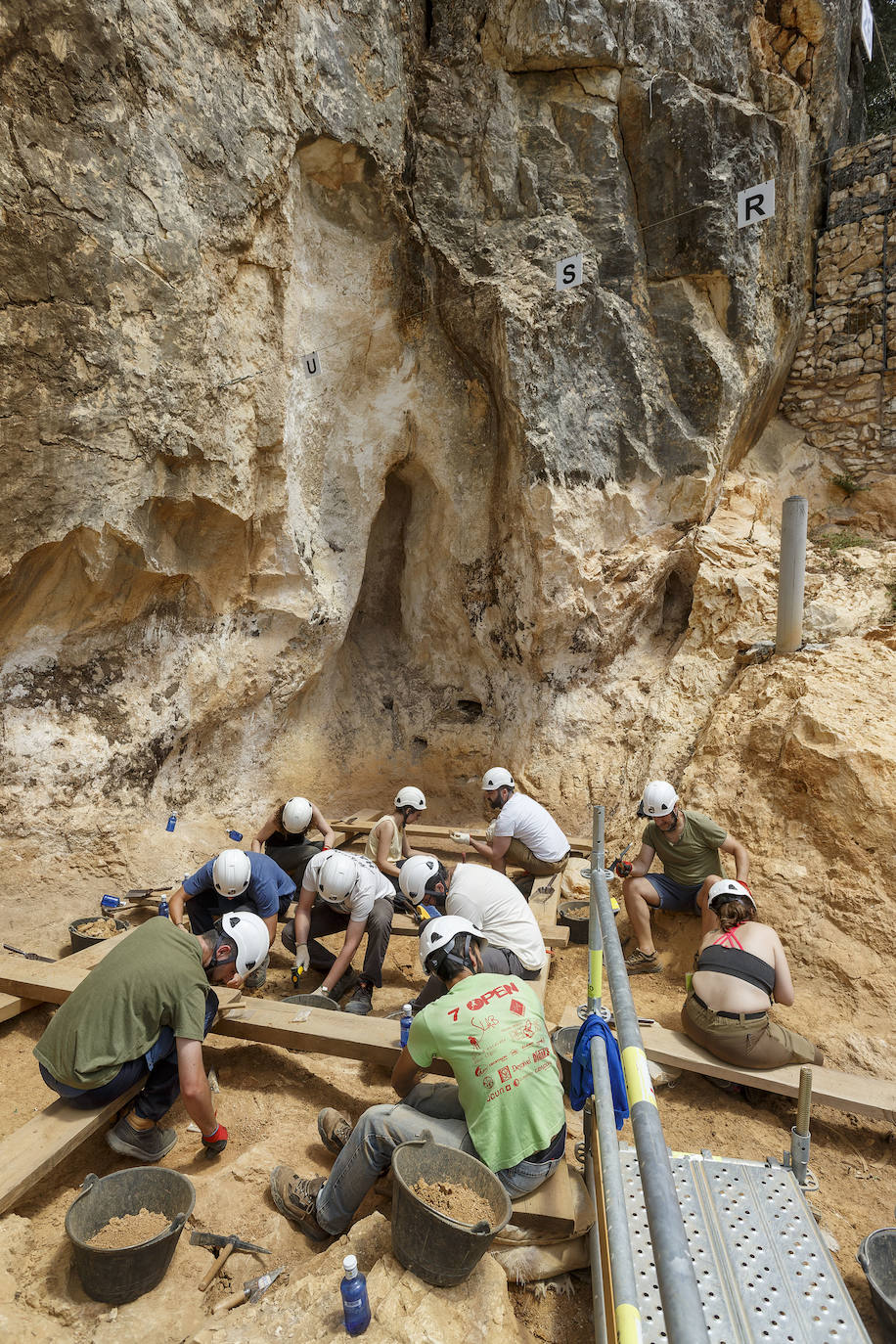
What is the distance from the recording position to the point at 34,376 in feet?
17.1

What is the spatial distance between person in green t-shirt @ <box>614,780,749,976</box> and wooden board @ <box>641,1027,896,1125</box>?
3.76 ft

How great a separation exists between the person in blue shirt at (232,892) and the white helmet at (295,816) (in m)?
0.55

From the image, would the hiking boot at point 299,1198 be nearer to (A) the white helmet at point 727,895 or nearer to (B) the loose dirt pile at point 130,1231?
(B) the loose dirt pile at point 130,1231

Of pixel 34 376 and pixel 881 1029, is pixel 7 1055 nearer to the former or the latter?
pixel 34 376

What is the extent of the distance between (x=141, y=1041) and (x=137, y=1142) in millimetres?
518

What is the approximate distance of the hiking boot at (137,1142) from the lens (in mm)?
3293

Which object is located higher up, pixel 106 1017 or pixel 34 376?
pixel 34 376

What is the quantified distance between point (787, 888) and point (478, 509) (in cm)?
496

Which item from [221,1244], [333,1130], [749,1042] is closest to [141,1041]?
[221,1244]

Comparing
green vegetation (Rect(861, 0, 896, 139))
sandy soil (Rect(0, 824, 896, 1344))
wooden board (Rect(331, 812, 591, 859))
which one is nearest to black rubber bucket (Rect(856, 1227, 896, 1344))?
sandy soil (Rect(0, 824, 896, 1344))

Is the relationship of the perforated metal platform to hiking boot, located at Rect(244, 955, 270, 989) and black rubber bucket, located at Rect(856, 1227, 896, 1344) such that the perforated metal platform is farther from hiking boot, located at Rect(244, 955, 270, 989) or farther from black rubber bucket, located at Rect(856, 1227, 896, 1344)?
hiking boot, located at Rect(244, 955, 270, 989)

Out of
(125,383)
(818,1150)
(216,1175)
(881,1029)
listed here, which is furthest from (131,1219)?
(125,383)

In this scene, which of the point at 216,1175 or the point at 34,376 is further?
the point at 34,376

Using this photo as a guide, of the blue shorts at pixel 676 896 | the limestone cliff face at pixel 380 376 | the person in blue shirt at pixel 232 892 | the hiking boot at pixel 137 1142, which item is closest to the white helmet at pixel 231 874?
the person in blue shirt at pixel 232 892
